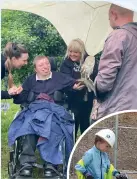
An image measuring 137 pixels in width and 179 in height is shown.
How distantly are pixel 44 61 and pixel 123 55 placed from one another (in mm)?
463

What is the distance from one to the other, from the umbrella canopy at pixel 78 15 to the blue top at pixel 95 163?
1.93 ft

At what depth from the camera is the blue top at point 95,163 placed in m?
2.96

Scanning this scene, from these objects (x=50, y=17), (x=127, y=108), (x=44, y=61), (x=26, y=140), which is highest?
(x=50, y=17)

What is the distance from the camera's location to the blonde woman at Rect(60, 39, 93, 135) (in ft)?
9.83

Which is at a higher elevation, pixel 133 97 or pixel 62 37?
pixel 62 37

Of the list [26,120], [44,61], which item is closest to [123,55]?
[44,61]

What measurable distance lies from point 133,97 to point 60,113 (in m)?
0.44

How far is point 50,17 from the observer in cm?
297

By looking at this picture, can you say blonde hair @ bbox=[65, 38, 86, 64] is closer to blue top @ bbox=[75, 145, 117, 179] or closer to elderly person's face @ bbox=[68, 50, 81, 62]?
elderly person's face @ bbox=[68, 50, 81, 62]

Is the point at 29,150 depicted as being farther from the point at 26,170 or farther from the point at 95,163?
the point at 95,163

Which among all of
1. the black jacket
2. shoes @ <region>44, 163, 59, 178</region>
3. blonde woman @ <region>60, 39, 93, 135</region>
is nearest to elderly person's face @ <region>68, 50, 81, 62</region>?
blonde woman @ <region>60, 39, 93, 135</region>

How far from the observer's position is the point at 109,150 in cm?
296

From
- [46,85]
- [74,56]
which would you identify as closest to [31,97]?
[46,85]

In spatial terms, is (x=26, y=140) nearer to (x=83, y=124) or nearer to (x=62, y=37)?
(x=83, y=124)
